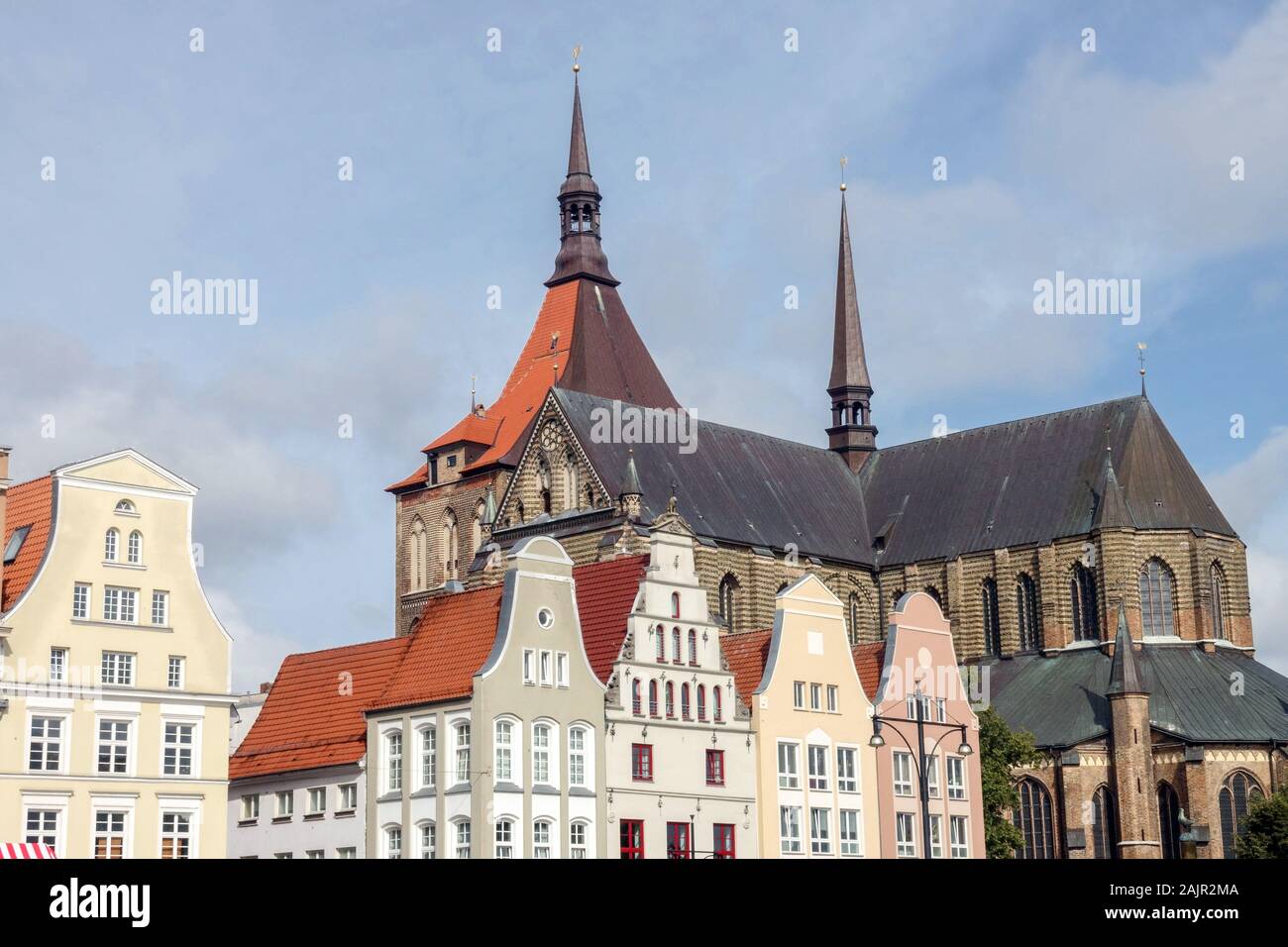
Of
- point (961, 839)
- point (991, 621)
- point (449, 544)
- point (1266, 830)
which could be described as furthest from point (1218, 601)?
point (449, 544)

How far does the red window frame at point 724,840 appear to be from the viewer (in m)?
50.5

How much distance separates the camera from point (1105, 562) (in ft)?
287

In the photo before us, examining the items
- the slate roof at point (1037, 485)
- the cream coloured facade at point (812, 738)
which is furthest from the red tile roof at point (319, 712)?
the slate roof at point (1037, 485)

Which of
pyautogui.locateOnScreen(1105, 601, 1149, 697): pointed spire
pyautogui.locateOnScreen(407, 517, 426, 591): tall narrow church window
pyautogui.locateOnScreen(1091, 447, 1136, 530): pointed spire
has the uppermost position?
pyautogui.locateOnScreen(407, 517, 426, 591): tall narrow church window

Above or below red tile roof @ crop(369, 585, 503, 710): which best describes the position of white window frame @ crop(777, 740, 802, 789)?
below

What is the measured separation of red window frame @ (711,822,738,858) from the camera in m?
50.5

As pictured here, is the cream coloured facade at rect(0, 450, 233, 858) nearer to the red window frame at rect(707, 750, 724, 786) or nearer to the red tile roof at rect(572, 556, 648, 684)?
the red tile roof at rect(572, 556, 648, 684)

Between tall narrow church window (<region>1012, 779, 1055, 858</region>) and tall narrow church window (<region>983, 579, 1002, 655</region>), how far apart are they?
1049cm

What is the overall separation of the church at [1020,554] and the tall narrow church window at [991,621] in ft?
0.24

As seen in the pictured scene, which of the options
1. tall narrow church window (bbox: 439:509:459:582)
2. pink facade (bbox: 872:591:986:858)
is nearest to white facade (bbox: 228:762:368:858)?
pink facade (bbox: 872:591:986:858)

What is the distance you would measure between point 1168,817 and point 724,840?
35.7 metres

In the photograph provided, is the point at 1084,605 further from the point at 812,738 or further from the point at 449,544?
the point at 812,738

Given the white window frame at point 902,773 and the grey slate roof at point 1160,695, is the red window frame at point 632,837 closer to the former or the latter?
the white window frame at point 902,773
